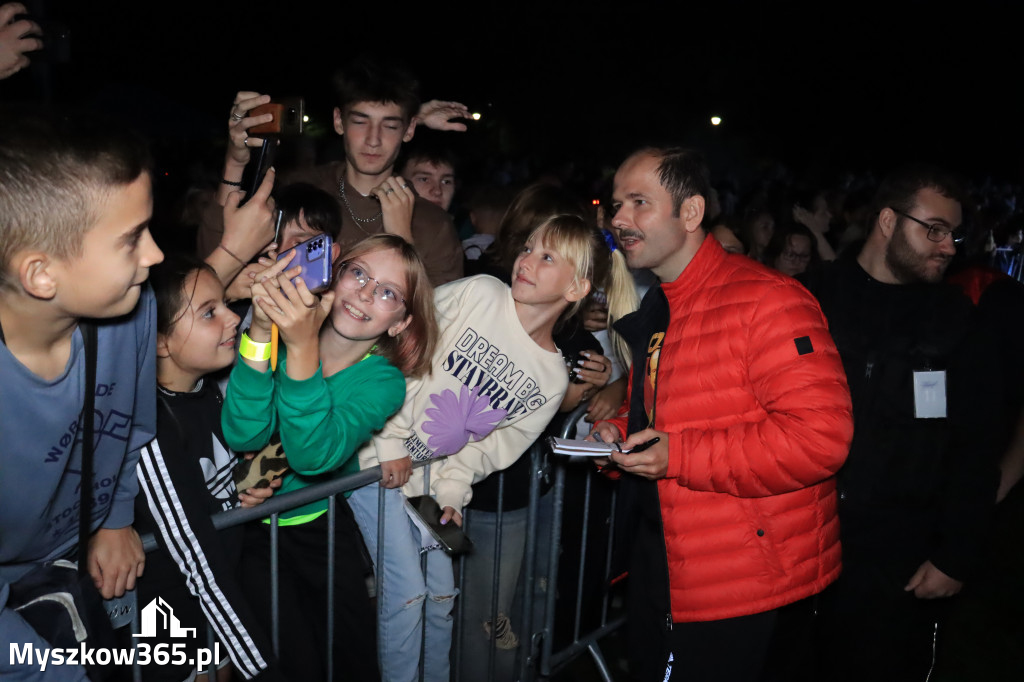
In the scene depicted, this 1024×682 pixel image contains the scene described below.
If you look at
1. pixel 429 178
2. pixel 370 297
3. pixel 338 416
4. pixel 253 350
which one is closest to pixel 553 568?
pixel 338 416

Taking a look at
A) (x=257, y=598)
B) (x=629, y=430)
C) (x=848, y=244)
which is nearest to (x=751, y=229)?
(x=848, y=244)

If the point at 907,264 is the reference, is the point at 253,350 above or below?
below

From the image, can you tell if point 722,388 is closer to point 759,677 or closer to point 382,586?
point 759,677

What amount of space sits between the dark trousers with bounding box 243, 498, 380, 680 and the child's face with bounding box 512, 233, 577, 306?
1.19 meters

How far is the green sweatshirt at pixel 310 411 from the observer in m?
2.26

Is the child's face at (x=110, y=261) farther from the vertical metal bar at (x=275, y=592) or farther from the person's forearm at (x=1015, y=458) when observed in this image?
the person's forearm at (x=1015, y=458)

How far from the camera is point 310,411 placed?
2.29m

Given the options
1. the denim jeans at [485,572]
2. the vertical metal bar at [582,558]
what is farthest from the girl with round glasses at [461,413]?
the vertical metal bar at [582,558]

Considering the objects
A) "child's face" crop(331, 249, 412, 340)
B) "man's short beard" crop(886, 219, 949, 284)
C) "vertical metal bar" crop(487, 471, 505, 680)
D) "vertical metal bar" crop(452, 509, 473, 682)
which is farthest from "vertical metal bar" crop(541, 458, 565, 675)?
"man's short beard" crop(886, 219, 949, 284)

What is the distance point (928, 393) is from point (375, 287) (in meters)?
2.22

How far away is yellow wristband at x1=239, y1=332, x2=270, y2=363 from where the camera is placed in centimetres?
225

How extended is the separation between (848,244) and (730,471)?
1698 mm

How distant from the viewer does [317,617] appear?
8.89 feet

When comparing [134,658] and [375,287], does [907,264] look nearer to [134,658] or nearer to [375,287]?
[375,287]
